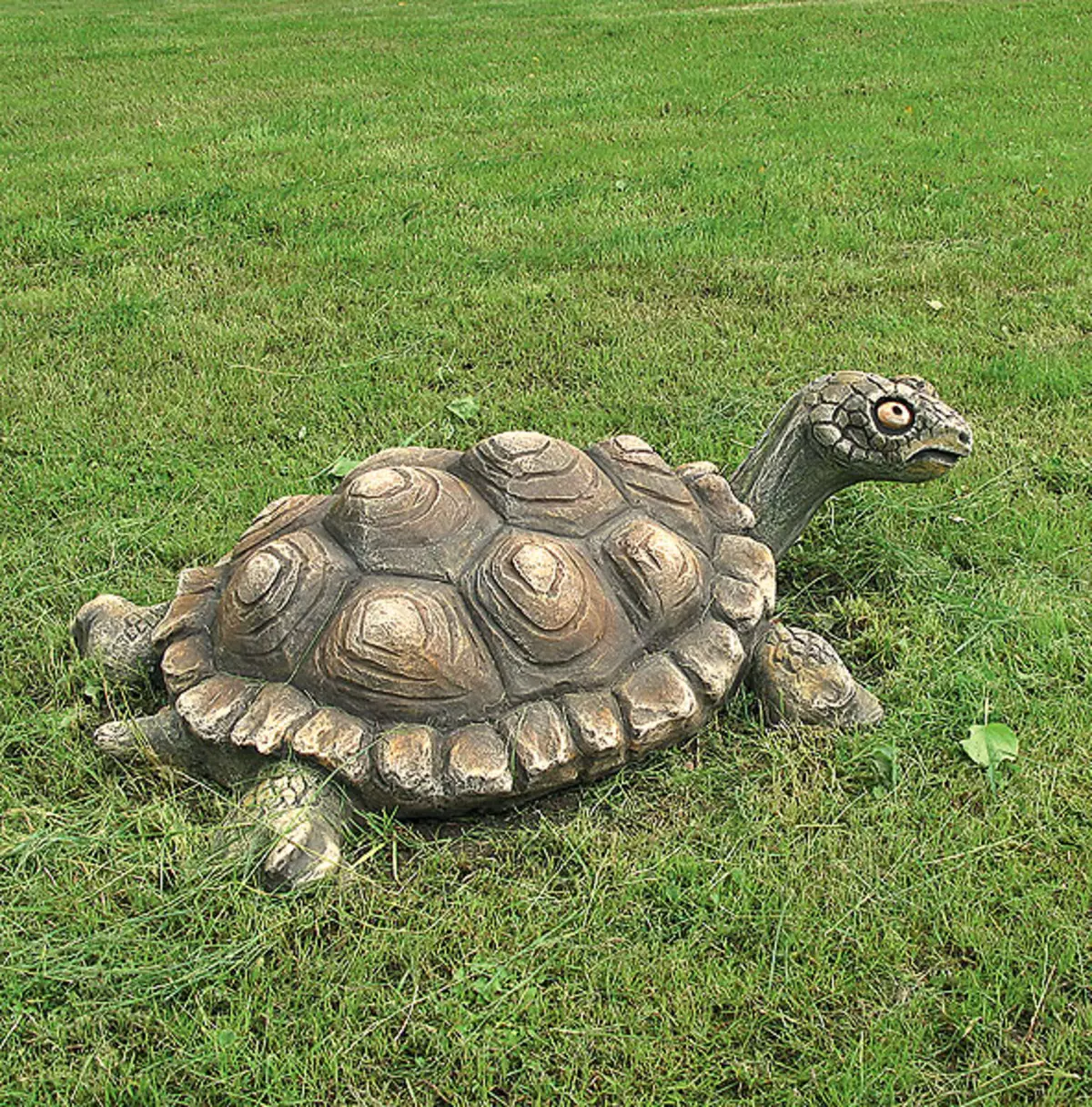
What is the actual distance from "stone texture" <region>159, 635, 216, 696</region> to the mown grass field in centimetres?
28

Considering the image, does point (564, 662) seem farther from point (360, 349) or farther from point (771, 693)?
point (360, 349)

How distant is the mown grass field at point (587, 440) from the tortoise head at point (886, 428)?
560mm

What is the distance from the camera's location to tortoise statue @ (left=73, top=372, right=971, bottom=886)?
2789mm

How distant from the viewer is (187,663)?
3049 mm

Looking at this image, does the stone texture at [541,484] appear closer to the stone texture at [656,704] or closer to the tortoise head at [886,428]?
the stone texture at [656,704]

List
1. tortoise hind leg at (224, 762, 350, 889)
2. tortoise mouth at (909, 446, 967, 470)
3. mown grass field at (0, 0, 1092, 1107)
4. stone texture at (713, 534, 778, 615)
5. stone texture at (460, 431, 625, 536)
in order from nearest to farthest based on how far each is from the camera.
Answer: mown grass field at (0, 0, 1092, 1107) < tortoise hind leg at (224, 762, 350, 889) < stone texture at (460, 431, 625, 536) < stone texture at (713, 534, 778, 615) < tortoise mouth at (909, 446, 967, 470)

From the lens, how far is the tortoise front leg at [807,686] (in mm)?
3145

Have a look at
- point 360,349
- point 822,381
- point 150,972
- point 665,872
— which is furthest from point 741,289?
point 150,972

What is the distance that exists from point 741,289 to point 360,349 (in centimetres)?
213

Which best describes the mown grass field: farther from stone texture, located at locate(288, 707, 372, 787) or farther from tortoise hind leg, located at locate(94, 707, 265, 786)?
stone texture, located at locate(288, 707, 372, 787)

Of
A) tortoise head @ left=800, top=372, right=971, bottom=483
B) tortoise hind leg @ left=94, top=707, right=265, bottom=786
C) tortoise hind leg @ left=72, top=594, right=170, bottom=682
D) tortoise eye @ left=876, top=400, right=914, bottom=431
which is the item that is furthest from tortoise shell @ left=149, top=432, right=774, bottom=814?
tortoise eye @ left=876, top=400, right=914, bottom=431

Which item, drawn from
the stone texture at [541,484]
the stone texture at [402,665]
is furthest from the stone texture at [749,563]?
the stone texture at [402,665]

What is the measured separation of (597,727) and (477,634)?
0.40m

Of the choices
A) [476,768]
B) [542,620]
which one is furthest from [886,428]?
[476,768]
